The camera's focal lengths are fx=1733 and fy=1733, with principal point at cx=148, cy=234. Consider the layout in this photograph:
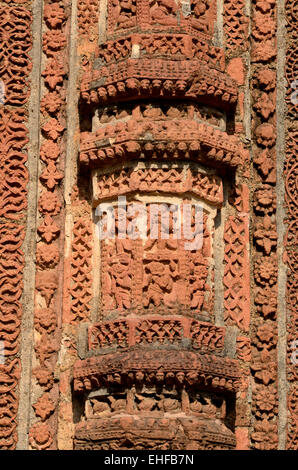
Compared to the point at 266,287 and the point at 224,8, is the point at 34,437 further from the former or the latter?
the point at 224,8

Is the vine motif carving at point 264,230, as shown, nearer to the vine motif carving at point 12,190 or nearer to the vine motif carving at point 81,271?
the vine motif carving at point 81,271

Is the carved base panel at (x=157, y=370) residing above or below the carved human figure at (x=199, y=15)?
below

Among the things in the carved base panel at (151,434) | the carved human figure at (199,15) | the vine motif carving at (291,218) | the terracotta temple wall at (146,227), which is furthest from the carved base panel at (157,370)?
the carved human figure at (199,15)

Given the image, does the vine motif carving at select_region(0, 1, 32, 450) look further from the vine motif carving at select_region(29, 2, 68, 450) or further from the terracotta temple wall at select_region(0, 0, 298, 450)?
the vine motif carving at select_region(29, 2, 68, 450)

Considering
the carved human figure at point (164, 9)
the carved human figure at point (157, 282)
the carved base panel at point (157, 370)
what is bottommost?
the carved base panel at point (157, 370)

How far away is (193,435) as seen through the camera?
10250 mm

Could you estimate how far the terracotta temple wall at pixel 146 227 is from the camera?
10453mm

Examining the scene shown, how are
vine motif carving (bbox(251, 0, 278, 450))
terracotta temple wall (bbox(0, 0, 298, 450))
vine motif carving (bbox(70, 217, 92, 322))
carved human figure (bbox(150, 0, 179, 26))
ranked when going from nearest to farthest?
terracotta temple wall (bbox(0, 0, 298, 450))
vine motif carving (bbox(251, 0, 278, 450))
vine motif carving (bbox(70, 217, 92, 322))
carved human figure (bbox(150, 0, 179, 26))

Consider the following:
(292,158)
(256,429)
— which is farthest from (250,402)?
(292,158)

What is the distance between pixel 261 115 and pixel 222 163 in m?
0.53

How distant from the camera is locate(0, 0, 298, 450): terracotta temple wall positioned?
34.3ft

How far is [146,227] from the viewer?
10.7m

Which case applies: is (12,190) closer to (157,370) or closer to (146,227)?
(146,227)

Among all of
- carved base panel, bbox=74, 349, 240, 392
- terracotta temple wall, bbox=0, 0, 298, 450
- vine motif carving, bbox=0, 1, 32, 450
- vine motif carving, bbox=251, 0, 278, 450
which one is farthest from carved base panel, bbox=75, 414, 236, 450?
vine motif carving, bbox=0, 1, 32, 450
